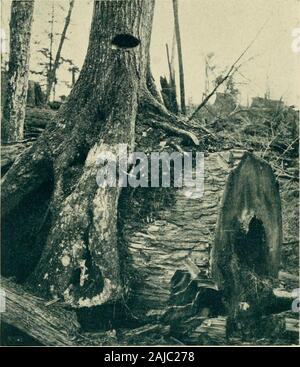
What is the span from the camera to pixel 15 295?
3.31 meters

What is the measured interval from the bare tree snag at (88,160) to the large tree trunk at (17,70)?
169 cm

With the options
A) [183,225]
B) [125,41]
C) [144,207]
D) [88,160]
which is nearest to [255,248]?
[183,225]

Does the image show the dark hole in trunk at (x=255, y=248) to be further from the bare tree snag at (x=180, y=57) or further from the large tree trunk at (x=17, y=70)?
the large tree trunk at (x=17, y=70)

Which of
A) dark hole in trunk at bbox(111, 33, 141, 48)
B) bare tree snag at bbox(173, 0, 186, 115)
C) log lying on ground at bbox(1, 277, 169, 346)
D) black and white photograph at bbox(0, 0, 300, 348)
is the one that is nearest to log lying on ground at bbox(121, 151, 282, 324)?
black and white photograph at bbox(0, 0, 300, 348)

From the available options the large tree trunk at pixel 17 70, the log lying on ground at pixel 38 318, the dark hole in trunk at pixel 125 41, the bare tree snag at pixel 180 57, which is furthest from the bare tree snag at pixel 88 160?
the large tree trunk at pixel 17 70

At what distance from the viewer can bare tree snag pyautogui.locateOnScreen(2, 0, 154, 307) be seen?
3.47 m

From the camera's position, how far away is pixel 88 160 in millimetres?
3699

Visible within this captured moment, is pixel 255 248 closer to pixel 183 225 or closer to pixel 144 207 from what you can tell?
pixel 183 225

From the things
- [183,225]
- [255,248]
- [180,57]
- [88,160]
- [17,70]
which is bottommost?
[255,248]

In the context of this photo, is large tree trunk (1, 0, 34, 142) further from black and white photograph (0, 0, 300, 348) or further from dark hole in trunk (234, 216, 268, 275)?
dark hole in trunk (234, 216, 268, 275)

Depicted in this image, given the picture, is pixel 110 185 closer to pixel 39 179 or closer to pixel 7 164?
pixel 39 179

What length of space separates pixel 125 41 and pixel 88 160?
3.99ft

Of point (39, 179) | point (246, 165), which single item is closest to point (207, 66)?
point (246, 165)

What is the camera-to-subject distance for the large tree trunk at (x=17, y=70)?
17.4 feet
